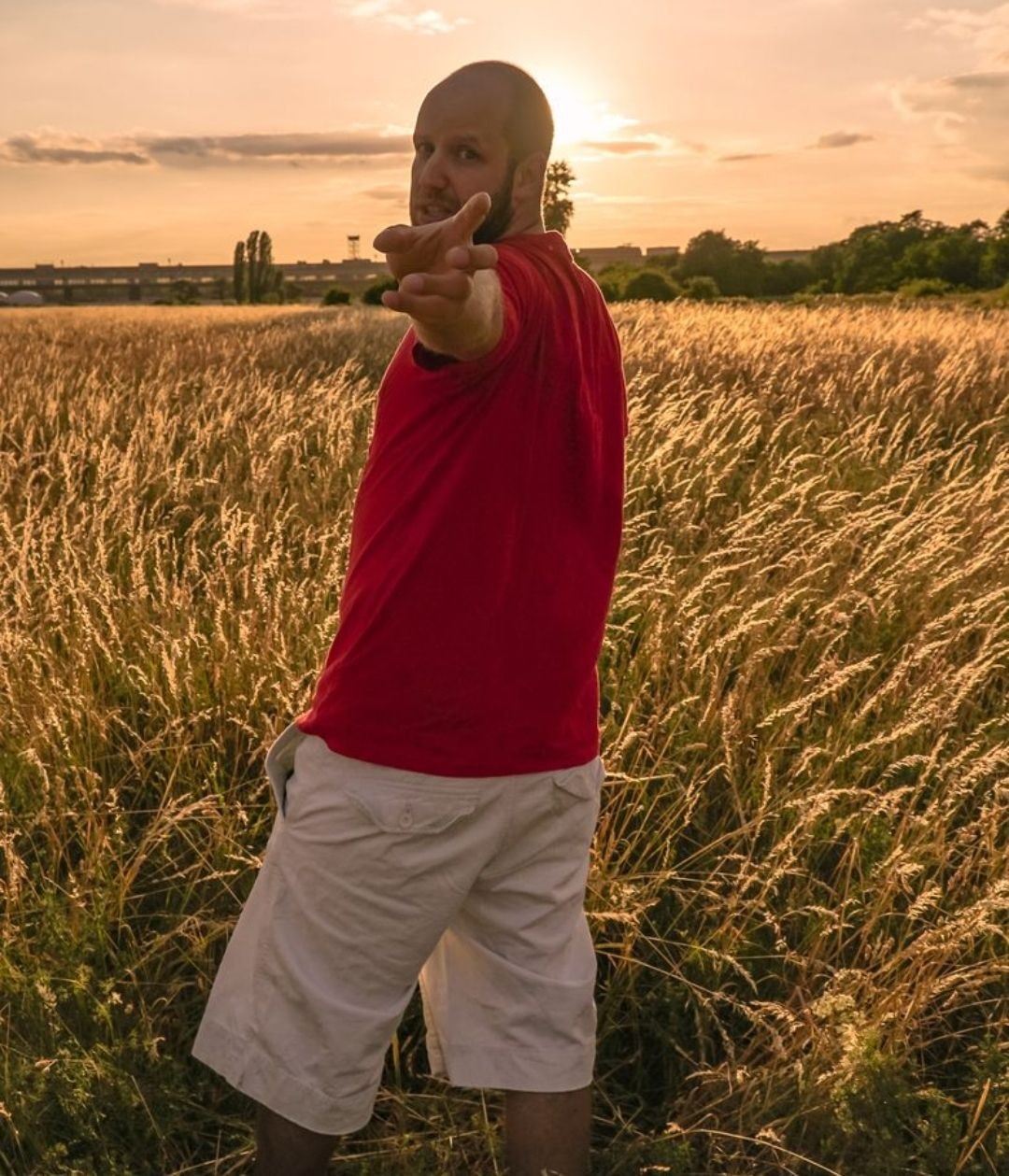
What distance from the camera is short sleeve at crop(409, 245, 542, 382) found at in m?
1.41

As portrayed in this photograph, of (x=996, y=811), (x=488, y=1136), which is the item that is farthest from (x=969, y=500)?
(x=488, y=1136)

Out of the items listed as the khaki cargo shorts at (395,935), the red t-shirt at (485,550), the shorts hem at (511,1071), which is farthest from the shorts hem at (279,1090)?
the red t-shirt at (485,550)

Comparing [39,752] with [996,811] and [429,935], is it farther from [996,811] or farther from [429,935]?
[996,811]

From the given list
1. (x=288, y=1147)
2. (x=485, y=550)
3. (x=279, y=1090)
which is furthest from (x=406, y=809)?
(x=288, y=1147)

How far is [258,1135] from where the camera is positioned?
1854 millimetres

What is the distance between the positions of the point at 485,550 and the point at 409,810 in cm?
38

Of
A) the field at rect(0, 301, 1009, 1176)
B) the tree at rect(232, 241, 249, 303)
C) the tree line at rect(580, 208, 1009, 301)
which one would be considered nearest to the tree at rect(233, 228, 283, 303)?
the tree at rect(232, 241, 249, 303)

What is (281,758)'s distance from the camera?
1.83 meters

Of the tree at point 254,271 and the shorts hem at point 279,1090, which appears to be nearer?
the shorts hem at point 279,1090

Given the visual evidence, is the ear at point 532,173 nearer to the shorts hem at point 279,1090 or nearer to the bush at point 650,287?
the shorts hem at point 279,1090

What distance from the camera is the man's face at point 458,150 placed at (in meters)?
1.56

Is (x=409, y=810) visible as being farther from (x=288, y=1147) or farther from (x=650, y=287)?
(x=650, y=287)

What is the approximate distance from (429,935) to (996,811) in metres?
1.32

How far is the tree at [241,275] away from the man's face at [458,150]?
86.2 m
